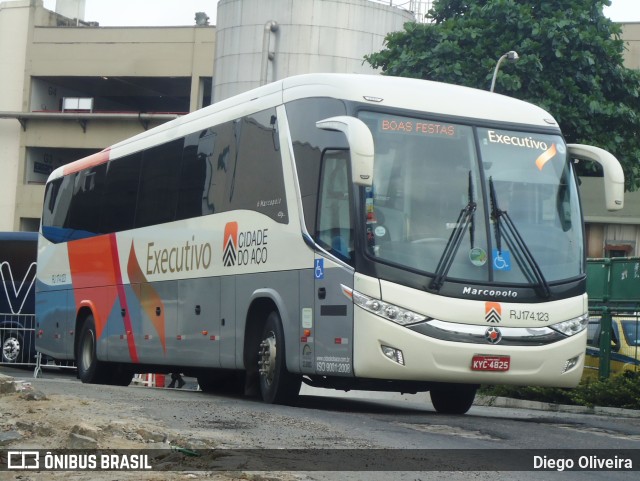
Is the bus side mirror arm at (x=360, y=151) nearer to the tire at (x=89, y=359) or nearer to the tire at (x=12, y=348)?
the tire at (x=89, y=359)

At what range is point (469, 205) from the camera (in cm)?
1321

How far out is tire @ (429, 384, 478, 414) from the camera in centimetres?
1515

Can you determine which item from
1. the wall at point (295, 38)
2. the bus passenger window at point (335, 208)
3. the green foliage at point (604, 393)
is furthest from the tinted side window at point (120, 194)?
the wall at point (295, 38)

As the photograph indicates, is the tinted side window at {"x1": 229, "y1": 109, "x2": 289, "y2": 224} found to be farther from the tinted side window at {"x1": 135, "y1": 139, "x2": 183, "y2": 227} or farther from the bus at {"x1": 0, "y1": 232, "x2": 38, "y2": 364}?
the bus at {"x1": 0, "y1": 232, "x2": 38, "y2": 364}

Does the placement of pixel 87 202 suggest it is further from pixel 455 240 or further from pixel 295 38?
pixel 295 38

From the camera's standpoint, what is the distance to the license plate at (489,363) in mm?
12789

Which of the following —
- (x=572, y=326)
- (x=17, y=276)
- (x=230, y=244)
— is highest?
(x=230, y=244)

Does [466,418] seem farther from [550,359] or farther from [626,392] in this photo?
[626,392]

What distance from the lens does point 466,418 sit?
13.7 metres

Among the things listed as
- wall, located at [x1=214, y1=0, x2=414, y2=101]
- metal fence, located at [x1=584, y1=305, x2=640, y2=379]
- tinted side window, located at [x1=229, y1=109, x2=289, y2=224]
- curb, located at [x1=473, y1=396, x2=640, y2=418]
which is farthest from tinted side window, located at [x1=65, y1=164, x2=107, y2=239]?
wall, located at [x1=214, y1=0, x2=414, y2=101]

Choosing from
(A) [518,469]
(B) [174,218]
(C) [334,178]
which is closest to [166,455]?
(A) [518,469]

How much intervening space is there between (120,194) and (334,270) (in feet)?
24.7

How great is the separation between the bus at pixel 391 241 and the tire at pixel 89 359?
15.5ft

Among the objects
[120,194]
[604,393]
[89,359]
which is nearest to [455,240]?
[604,393]
